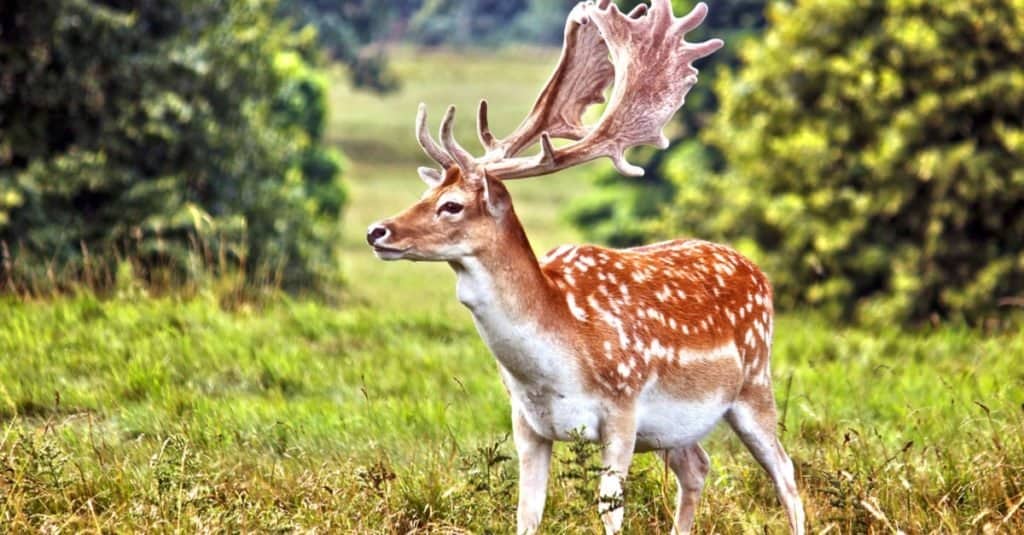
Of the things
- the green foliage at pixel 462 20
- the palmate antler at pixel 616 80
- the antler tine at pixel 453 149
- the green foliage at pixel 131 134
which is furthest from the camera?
the green foliage at pixel 462 20

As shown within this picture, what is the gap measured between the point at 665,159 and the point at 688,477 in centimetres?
2710

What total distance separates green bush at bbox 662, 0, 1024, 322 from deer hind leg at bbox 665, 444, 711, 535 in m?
9.99

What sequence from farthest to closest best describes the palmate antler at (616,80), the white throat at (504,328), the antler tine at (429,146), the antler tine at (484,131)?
the palmate antler at (616,80) < the antler tine at (484,131) < the antler tine at (429,146) < the white throat at (504,328)

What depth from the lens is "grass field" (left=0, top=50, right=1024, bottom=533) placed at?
5.50 metres

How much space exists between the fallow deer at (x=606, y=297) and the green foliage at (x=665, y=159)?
77.4 feet

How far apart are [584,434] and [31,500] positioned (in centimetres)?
209

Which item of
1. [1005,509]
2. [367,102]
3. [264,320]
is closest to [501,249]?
[1005,509]

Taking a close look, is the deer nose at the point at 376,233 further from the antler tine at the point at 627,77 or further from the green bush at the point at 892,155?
the green bush at the point at 892,155

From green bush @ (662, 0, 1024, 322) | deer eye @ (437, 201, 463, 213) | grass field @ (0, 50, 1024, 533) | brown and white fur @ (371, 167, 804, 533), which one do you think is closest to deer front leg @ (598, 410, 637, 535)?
brown and white fur @ (371, 167, 804, 533)

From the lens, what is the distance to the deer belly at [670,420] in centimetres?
535

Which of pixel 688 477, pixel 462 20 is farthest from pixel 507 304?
pixel 462 20

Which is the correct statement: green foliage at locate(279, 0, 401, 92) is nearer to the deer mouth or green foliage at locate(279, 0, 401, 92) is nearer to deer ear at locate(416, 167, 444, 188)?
deer ear at locate(416, 167, 444, 188)

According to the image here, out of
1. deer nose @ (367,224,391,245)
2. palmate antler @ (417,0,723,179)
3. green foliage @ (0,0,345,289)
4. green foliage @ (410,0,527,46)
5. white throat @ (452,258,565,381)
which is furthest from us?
green foliage @ (410,0,527,46)

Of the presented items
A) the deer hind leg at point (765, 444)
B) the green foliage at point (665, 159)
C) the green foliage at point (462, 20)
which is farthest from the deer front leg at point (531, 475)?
the green foliage at point (462, 20)
